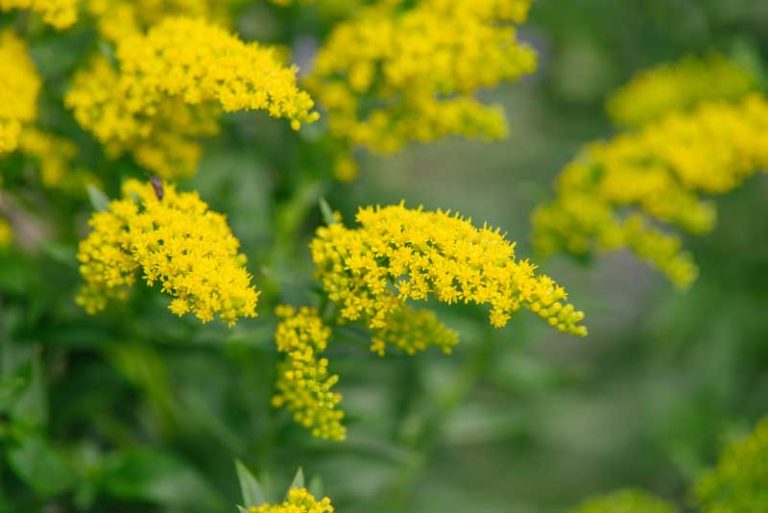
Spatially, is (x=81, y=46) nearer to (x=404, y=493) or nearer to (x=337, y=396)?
(x=337, y=396)

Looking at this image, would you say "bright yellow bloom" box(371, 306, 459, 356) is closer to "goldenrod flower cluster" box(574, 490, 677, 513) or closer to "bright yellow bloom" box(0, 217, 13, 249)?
"goldenrod flower cluster" box(574, 490, 677, 513)

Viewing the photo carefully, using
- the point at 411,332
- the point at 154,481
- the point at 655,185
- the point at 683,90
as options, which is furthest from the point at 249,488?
the point at 683,90

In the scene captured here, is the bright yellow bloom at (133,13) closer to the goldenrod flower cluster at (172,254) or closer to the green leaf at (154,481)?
the goldenrod flower cluster at (172,254)

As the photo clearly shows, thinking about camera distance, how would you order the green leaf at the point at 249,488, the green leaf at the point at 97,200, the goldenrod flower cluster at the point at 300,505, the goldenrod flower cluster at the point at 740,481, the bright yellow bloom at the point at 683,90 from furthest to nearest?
the bright yellow bloom at the point at 683,90 → the goldenrod flower cluster at the point at 740,481 → the green leaf at the point at 97,200 → the green leaf at the point at 249,488 → the goldenrod flower cluster at the point at 300,505

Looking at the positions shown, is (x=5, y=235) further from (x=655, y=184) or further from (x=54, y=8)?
(x=655, y=184)

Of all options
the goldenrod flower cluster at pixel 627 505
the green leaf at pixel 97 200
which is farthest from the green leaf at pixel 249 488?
the goldenrod flower cluster at pixel 627 505

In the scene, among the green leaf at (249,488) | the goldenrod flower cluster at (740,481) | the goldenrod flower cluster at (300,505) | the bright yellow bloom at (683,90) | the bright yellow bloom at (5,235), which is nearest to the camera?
the goldenrod flower cluster at (300,505)

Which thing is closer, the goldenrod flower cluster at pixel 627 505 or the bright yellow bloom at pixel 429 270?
the bright yellow bloom at pixel 429 270
